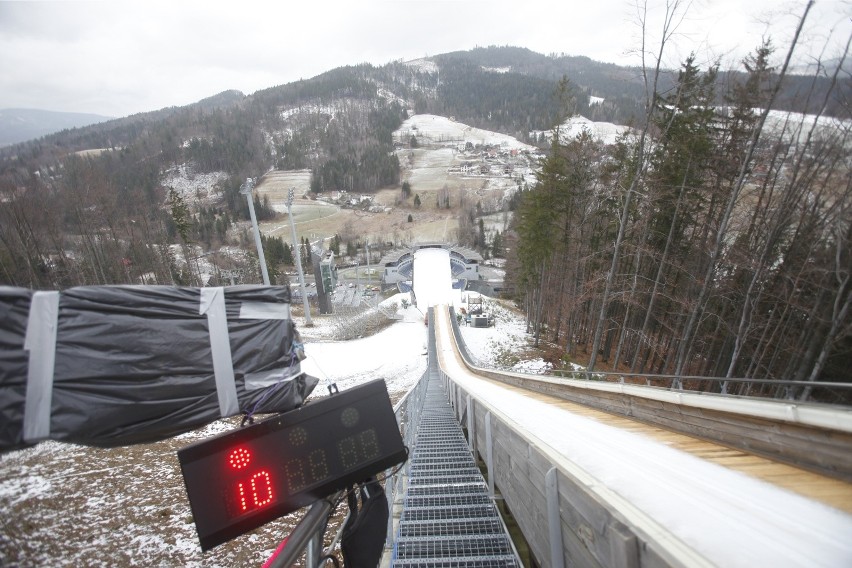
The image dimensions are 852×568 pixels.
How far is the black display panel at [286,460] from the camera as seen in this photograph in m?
1.87

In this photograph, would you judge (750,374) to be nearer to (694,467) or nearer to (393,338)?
(694,467)

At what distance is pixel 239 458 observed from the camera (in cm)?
196

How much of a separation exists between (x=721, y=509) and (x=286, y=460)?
7.43 ft

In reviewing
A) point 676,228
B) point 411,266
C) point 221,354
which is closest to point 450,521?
point 221,354

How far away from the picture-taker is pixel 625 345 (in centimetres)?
1939

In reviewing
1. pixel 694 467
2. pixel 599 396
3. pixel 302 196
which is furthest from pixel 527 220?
pixel 302 196

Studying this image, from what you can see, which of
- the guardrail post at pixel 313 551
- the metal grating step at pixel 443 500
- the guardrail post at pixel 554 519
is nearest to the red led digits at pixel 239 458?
the guardrail post at pixel 313 551

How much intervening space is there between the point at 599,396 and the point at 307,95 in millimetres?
230783

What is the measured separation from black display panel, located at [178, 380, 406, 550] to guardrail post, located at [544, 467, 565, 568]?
0.98 metres

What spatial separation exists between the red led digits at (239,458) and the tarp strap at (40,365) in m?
0.76

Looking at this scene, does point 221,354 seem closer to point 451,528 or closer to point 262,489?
point 262,489

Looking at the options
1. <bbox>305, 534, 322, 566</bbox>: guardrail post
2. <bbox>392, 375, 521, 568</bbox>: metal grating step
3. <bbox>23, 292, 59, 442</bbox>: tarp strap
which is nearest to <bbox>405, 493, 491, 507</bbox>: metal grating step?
<bbox>392, 375, 521, 568</bbox>: metal grating step

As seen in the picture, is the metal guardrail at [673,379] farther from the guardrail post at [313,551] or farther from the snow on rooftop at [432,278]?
the snow on rooftop at [432,278]

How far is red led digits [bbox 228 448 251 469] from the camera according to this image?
6.34ft
